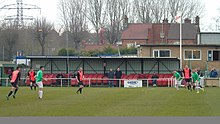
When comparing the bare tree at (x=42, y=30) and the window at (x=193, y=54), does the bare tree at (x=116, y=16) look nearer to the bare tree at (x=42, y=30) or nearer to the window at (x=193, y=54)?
the bare tree at (x=42, y=30)

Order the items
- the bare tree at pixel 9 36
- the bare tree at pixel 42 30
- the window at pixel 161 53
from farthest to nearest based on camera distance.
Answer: the bare tree at pixel 42 30 < the bare tree at pixel 9 36 < the window at pixel 161 53

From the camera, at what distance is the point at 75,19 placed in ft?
316

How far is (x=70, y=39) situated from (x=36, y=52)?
10997 mm

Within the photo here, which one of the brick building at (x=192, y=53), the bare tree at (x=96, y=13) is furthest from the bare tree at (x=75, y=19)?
the brick building at (x=192, y=53)

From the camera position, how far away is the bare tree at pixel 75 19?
317 feet

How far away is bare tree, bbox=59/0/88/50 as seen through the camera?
317 ft

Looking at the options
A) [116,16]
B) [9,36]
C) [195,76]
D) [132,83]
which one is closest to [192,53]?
[132,83]

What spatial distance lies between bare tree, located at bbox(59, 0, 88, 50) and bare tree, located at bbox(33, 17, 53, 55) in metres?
3.31

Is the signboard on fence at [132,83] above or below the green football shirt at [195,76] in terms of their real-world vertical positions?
below

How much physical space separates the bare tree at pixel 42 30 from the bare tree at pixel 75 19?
3.31m

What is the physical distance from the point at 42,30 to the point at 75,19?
28.3 feet

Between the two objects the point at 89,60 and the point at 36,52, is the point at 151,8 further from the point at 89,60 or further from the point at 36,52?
the point at 89,60

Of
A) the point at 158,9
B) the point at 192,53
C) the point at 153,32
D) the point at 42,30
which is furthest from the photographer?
the point at 158,9

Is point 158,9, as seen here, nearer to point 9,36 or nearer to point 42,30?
point 42,30
